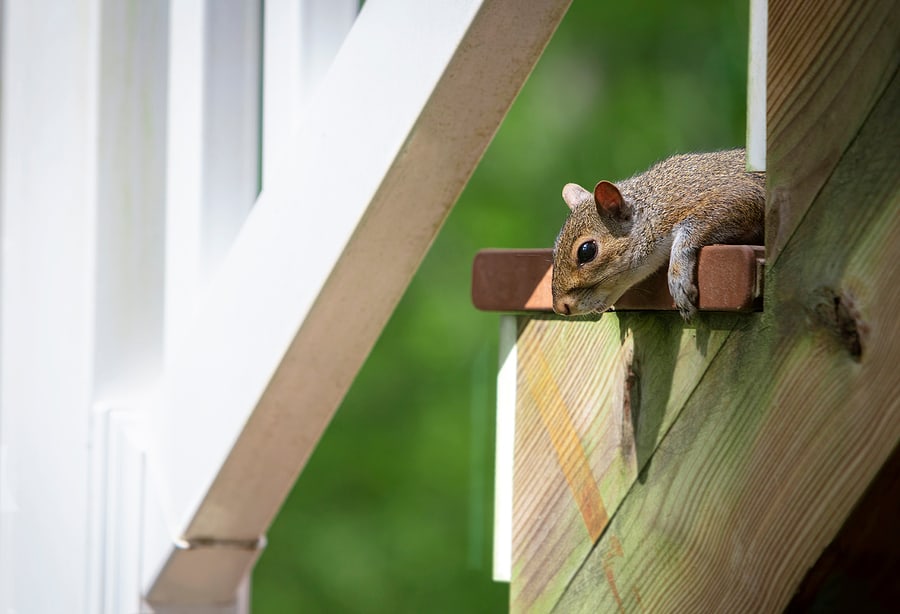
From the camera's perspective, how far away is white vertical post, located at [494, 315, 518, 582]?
0.91 meters

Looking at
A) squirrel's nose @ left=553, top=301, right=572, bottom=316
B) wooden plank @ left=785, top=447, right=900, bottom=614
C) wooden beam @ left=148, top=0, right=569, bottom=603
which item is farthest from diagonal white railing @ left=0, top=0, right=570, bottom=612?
wooden plank @ left=785, top=447, right=900, bottom=614

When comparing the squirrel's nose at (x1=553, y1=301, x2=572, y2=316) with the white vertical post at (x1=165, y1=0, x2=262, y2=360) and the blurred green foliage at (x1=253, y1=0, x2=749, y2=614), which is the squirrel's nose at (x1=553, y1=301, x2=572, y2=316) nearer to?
the white vertical post at (x1=165, y1=0, x2=262, y2=360)

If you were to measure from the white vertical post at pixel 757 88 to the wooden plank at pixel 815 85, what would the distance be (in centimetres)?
7

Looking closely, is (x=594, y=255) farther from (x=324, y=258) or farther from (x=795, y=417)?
(x=795, y=417)

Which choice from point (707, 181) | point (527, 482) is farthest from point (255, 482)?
point (707, 181)

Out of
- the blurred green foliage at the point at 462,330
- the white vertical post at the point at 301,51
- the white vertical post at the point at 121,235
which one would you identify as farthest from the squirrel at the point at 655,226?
the blurred green foliage at the point at 462,330

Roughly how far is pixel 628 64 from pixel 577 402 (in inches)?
105

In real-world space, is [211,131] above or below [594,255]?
above

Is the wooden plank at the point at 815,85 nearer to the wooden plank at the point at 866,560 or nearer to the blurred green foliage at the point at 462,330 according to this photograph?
the wooden plank at the point at 866,560

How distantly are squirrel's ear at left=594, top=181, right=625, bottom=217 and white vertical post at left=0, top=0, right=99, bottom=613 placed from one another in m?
0.53

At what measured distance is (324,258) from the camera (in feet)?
2.71

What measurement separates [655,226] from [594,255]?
61 mm

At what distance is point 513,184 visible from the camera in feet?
11.6

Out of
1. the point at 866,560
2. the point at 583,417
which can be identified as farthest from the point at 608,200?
the point at 866,560
